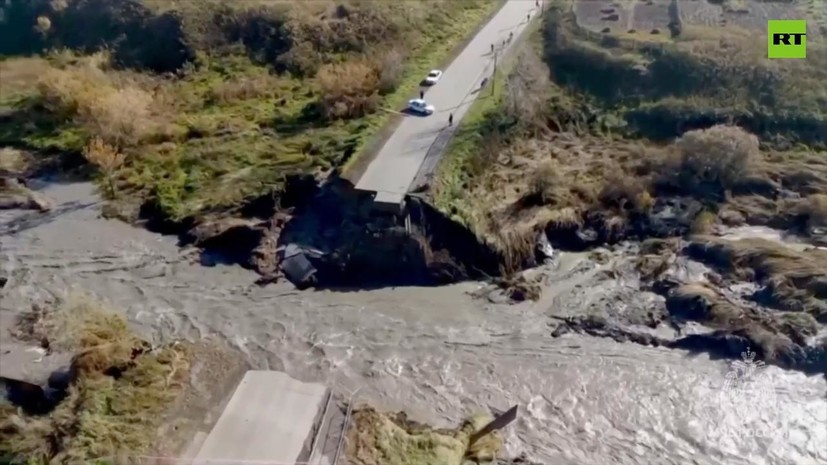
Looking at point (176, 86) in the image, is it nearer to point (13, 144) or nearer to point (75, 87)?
point (75, 87)

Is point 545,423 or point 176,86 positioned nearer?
point 545,423

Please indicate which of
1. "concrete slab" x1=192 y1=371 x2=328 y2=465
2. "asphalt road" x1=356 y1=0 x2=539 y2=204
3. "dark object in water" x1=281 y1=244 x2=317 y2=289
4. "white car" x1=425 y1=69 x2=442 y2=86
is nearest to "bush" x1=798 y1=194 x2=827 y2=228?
"asphalt road" x1=356 y1=0 x2=539 y2=204

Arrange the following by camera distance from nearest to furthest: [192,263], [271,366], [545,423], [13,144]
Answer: [545,423]
[271,366]
[192,263]
[13,144]

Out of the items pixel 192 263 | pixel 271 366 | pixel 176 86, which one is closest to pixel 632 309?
pixel 271 366

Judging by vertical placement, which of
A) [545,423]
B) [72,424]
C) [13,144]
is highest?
[13,144]

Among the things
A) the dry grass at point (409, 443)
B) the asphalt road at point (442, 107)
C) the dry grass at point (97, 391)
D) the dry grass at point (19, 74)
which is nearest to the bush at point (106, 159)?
the dry grass at point (97, 391)

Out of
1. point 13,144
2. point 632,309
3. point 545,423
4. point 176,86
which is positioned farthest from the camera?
point 176,86

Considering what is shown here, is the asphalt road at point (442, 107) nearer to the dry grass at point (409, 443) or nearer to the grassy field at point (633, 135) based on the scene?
the grassy field at point (633, 135)
